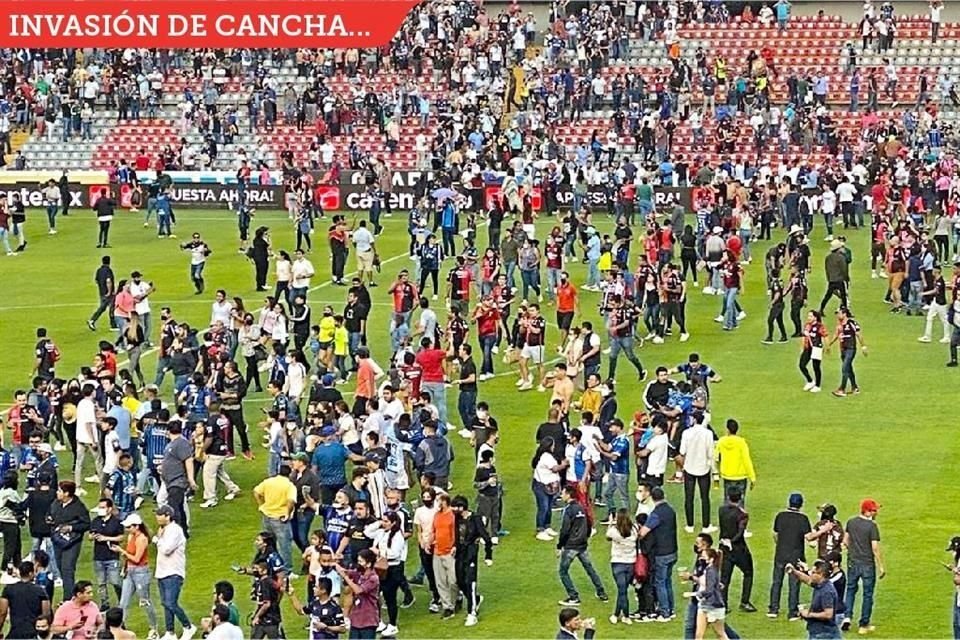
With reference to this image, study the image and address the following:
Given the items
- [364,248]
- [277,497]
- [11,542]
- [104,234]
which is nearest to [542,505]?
[277,497]

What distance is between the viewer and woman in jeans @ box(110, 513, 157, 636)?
21734mm

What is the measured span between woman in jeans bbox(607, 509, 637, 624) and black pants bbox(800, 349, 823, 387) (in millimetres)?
11257

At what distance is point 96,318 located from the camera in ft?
128

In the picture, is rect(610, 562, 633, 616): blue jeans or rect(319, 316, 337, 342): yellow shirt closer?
rect(610, 562, 633, 616): blue jeans

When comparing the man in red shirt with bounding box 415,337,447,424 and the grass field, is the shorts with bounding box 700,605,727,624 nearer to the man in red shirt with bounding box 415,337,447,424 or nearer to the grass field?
the grass field

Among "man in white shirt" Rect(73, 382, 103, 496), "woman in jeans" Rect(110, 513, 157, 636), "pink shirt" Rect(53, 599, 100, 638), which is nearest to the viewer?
"pink shirt" Rect(53, 599, 100, 638)

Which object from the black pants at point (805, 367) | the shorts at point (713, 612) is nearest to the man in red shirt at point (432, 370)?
the black pants at point (805, 367)

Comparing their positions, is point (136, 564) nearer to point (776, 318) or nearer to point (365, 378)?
point (365, 378)

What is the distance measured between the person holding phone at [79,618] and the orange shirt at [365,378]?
406 inches

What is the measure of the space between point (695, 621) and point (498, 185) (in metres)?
32.6

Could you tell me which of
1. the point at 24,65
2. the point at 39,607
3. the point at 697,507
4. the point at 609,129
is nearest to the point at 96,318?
the point at 697,507

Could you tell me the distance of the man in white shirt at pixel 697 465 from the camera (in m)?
25.0

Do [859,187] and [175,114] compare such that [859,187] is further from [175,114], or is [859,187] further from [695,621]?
[695,621]

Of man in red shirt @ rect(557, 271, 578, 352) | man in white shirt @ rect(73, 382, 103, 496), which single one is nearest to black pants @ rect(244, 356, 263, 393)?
man in white shirt @ rect(73, 382, 103, 496)
